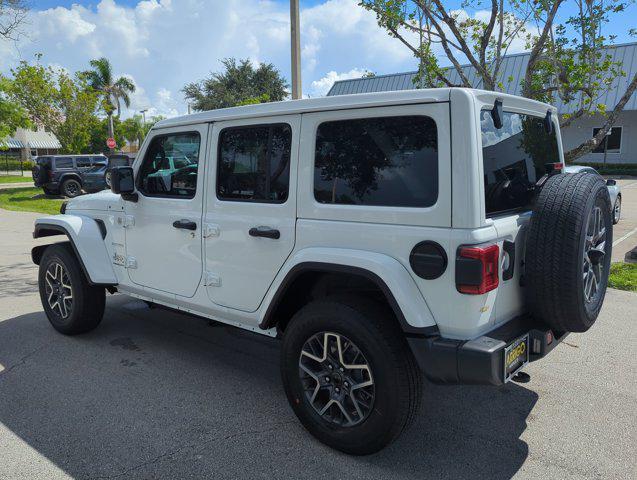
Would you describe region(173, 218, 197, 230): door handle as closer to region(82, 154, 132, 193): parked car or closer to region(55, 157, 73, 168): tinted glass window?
region(82, 154, 132, 193): parked car

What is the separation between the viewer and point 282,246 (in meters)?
3.13

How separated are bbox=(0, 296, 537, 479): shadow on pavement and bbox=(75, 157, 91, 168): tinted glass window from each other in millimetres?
17928

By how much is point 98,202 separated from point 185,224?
1317 mm

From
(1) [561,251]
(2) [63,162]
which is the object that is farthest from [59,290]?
(2) [63,162]

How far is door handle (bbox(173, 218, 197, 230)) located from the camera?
3646 millimetres

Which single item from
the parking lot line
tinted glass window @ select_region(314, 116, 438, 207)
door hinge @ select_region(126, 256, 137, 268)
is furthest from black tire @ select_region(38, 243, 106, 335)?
the parking lot line

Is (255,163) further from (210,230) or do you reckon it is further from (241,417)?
(241,417)

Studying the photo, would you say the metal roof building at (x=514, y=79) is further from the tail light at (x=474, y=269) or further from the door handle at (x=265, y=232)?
the tail light at (x=474, y=269)

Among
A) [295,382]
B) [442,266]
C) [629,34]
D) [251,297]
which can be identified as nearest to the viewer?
[442,266]

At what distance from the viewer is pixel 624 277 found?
6758 millimetres

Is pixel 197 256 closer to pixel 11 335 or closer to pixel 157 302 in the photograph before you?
pixel 157 302

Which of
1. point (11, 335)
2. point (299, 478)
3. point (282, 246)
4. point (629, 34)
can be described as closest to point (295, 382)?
point (299, 478)

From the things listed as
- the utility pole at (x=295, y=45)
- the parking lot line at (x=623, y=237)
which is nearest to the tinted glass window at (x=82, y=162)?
the utility pole at (x=295, y=45)

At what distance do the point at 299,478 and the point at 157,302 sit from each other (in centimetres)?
205
